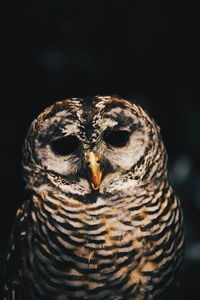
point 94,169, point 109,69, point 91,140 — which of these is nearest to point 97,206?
point 94,169

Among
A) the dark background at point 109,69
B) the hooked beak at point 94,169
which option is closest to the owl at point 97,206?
the hooked beak at point 94,169

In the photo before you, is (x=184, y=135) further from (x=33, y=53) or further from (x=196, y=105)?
(x=33, y=53)

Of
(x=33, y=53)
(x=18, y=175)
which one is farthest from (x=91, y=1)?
(x=18, y=175)

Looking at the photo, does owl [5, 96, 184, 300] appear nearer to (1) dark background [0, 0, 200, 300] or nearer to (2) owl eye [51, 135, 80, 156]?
(2) owl eye [51, 135, 80, 156]

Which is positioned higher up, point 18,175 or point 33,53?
point 33,53

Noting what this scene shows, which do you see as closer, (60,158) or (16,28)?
(60,158)

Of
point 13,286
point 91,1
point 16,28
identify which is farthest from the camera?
point 16,28
